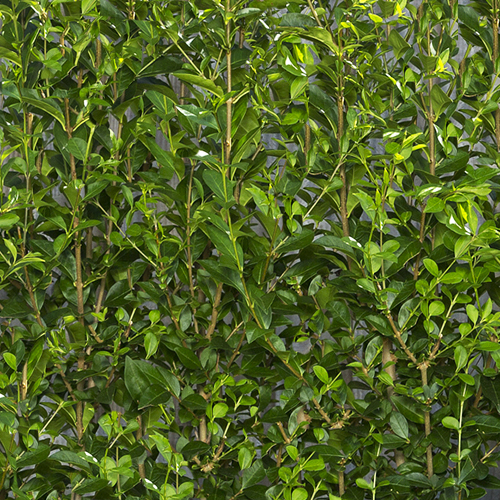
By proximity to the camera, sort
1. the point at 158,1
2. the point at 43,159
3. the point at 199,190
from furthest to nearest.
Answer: the point at 43,159 → the point at 158,1 → the point at 199,190

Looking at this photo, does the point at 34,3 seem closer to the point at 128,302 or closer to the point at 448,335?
the point at 128,302

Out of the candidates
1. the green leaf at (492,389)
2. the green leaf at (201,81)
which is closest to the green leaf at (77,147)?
the green leaf at (201,81)

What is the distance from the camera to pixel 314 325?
0.97 meters

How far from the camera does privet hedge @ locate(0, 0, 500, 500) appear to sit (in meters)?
0.90

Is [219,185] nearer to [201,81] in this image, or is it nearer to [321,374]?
[201,81]

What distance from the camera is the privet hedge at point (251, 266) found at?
90 cm

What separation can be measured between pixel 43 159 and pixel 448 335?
2.86 feet

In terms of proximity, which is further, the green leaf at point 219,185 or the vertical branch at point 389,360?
the vertical branch at point 389,360

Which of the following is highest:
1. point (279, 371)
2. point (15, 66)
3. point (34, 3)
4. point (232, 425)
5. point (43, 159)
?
point (34, 3)

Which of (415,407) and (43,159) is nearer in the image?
(415,407)

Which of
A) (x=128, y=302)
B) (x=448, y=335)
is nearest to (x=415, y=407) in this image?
(x=448, y=335)

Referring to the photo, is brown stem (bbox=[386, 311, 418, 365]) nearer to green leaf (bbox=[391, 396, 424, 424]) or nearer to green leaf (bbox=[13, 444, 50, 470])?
green leaf (bbox=[391, 396, 424, 424])

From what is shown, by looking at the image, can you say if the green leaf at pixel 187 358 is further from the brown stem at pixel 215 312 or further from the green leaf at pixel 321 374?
the green leaf at pixel 321 374

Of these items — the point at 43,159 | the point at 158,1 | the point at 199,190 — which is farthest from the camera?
the point at 43,159
